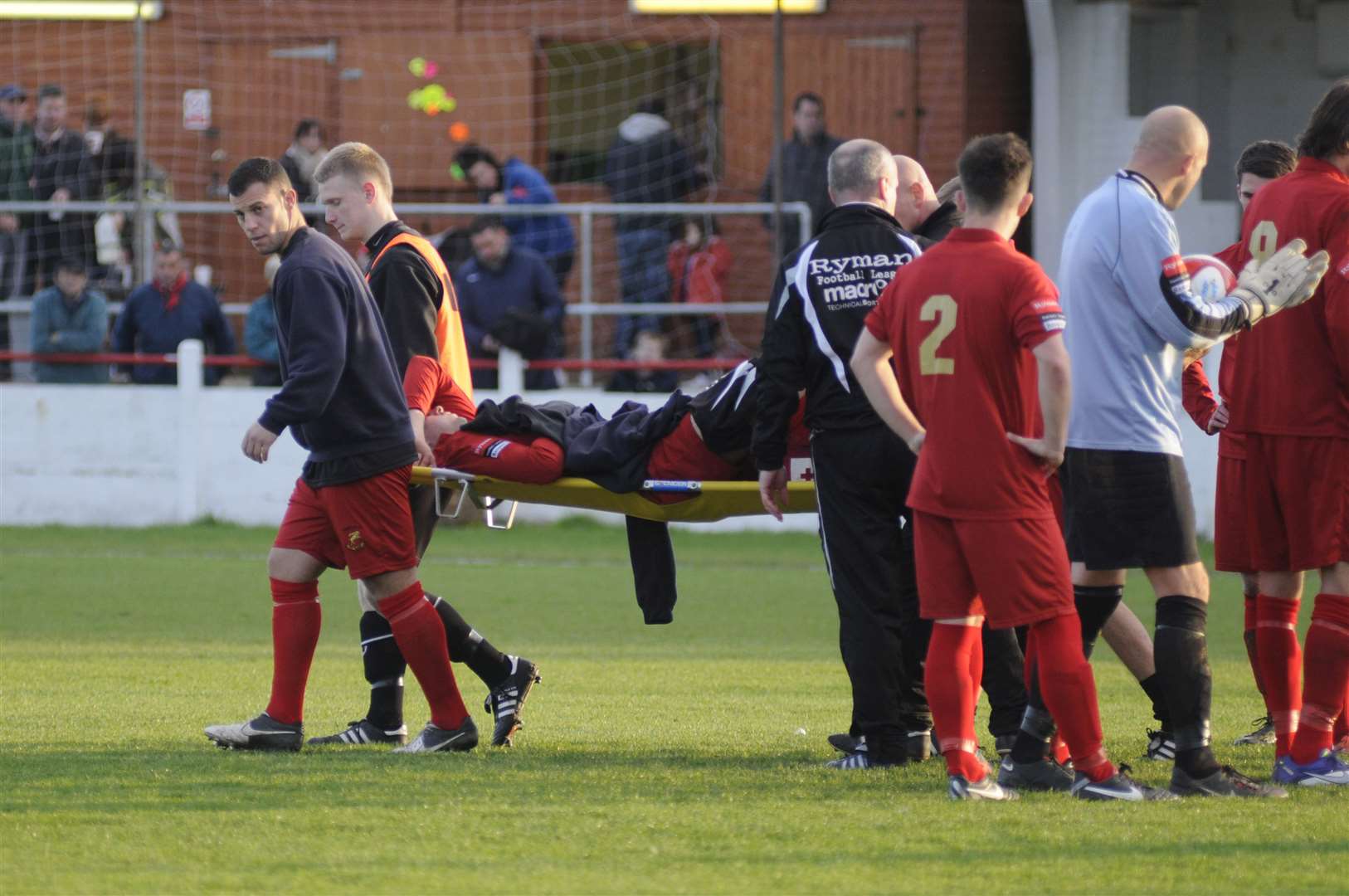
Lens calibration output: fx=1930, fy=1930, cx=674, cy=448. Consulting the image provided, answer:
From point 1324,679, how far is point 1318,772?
299mm

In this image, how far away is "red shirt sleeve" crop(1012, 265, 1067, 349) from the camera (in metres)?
5.54

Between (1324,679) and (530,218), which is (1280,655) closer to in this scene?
(1324,679)

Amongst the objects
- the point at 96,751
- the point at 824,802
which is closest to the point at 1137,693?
the point at 824,802

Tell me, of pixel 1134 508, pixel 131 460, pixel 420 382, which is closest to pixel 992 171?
pixel 1134 508

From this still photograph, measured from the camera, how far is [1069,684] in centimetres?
571

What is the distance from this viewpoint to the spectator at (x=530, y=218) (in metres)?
17.9

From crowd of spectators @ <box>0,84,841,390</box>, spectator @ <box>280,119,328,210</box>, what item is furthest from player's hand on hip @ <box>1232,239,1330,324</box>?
spectator @ <box>280,119,328,210</box>

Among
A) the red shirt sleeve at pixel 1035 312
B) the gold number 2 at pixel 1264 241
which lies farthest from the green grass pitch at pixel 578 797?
the gold number 2 at pixel 1264 241

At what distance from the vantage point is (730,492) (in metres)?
6.97

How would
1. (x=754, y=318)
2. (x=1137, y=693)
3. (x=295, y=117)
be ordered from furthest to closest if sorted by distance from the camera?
(x=295, y=117)
(x=754, y=318)
(x=1137, y=693)

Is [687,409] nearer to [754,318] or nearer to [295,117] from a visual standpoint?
[754,318]

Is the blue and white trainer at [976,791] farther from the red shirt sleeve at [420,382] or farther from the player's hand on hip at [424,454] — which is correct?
the red shirt sleeve at [420,382]

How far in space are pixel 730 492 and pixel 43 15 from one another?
1678 centimetres

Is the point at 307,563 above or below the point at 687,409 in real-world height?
below
